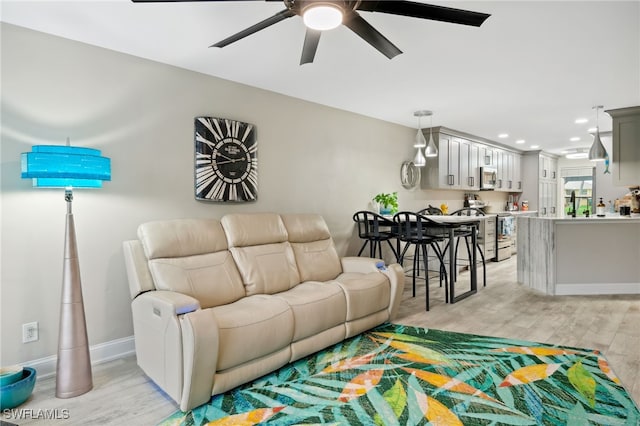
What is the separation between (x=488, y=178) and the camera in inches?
308

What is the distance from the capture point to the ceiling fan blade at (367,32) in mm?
1882

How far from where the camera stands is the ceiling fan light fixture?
170cm

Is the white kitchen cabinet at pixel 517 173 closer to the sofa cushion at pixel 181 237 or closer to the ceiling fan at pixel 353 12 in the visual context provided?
the sofa cushion at pixel 181 237

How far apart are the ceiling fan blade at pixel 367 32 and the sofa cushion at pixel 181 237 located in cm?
192

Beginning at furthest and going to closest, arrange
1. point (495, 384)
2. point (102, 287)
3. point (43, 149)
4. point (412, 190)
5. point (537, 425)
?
point (412, 190)
point (102, 287)
point (495, 384)
point (43, 149)
point (537, 425)

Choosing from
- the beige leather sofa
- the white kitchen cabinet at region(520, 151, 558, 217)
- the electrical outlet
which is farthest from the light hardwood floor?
the white kitchen cabinet at region(520, 151, 558, 217)

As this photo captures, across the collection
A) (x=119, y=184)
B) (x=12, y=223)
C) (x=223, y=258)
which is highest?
(x=119, y=184)

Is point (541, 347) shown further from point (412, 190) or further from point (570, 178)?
point (570, 178)

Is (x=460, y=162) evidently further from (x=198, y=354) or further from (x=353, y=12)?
(x=198, y=354)

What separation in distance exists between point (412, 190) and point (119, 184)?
15.0 feet

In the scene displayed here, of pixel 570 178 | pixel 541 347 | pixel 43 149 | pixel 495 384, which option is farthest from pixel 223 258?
pixel 570 178

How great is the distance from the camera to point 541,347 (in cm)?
305

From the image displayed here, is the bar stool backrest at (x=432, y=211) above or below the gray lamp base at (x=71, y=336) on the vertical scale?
above

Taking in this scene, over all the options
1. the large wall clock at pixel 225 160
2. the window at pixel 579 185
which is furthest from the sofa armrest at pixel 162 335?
the window at pixel 579 185
